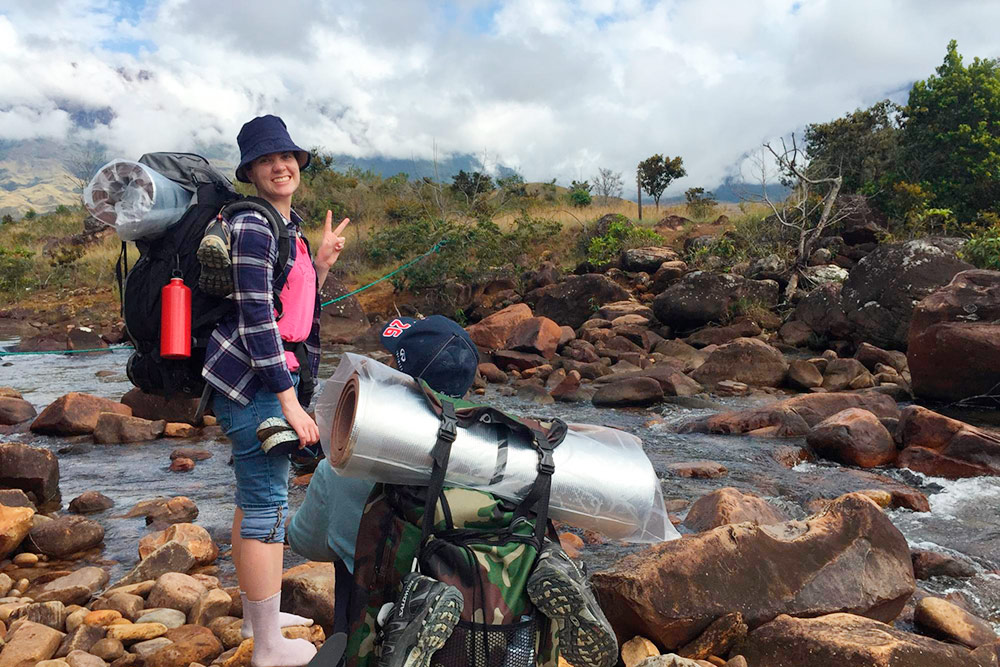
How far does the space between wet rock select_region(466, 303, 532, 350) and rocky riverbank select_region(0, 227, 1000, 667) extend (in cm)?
5

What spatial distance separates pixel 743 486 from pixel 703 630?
2.99 meters

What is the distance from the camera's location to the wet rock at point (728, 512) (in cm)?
432

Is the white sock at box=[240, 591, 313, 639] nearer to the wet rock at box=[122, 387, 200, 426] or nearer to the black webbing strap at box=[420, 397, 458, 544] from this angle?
the black webbing strap at box=[420, 397, 458, 544]

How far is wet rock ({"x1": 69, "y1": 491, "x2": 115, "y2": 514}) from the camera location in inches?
193

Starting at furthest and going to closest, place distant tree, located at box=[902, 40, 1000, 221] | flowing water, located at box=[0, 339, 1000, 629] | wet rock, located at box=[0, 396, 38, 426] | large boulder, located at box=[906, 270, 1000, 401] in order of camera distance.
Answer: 1. distant tree, located at box=[902, 40, 1000, 221]
2. large boulder, located at box=[906, 270, 1000, 401]
3. wet rock, located at box=[0, 396, 38, 426]
4. flowing water, located at box=[0, 339, 1000, 629]

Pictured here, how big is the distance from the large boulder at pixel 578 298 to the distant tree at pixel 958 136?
26.7 feet

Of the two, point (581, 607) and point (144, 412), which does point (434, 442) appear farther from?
point (144, 412)

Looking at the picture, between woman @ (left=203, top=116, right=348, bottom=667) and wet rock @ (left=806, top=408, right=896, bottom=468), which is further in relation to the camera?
wet rock @ (left=806, top=408, right=896, bottom=468)

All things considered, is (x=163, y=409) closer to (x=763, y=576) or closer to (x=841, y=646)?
(x=763, y=576)

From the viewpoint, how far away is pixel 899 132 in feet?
63.2

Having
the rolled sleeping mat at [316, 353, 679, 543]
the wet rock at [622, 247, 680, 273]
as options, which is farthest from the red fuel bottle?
the wet rock at [622, 247, 680, 273]

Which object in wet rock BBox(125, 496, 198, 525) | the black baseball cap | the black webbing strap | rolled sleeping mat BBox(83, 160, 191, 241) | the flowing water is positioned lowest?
the flowing water

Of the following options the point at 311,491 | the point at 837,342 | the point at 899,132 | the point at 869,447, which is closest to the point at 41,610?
the point at 311,491

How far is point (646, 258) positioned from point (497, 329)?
6.34m
